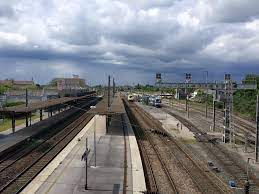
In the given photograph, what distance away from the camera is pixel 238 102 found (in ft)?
306

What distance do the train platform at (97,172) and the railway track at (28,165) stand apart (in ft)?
1.81

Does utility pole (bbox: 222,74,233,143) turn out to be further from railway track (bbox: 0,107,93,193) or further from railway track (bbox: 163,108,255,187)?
railway track (bbox: 0,107,93,193)

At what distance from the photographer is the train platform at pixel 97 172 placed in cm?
2103

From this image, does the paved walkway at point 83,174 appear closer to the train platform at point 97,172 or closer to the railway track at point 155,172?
the train platform at point 97,172

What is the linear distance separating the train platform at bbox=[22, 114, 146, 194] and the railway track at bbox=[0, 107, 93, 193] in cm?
55

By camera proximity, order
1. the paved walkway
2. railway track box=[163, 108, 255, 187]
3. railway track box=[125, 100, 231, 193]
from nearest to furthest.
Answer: the paved walkway
railway track box=[125, 100, 231, 193]
railway track box=[163, 108, 255, 187]

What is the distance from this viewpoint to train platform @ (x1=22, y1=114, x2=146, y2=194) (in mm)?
21031

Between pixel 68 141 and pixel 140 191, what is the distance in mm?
19367

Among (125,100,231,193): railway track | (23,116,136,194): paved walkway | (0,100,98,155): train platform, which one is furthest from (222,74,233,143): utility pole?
(0,100,98,155): train platform

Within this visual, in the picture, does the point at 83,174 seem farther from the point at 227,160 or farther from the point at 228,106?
the point at 228,106

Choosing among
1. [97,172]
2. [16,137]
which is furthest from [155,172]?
[16,137]

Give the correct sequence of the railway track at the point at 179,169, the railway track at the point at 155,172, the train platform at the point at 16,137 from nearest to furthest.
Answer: the railway track at the point at 155,172, the railway track at the point at 179,169, the train platform at the point at 16,137

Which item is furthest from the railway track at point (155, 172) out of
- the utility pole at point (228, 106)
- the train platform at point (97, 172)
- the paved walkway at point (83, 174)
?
the utility pole at point (228, 106)

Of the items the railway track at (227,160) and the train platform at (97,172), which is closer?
the train platform at (97,172)
